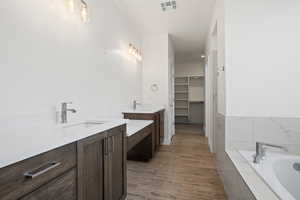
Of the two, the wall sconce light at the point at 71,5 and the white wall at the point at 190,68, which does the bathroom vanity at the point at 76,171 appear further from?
the white wall at the point at 190,68

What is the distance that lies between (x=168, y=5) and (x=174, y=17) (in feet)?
1.51

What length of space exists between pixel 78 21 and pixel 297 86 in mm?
2520

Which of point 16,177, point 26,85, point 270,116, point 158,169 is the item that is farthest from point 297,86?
point 26,85

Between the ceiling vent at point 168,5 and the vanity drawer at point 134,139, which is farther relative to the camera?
the ceiling vent at point 168,5

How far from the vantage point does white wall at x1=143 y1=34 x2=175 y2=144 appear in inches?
153

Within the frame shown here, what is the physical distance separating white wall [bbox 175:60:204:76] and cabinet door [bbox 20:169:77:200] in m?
6.61

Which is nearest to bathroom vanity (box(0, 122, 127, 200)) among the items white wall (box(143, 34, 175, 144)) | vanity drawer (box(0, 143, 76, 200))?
vanity drawer (box(0, 143, 76, 200))

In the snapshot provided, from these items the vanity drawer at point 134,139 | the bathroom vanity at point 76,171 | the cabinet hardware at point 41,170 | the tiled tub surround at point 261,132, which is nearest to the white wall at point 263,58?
the tiled tub surround at point 261,132

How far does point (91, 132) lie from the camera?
1.12 meters

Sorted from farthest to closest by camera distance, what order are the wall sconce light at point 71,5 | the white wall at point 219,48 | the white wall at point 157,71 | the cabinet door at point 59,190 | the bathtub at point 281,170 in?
the white wall at point 157,71 < the white wall at point 219,48 < the wall sconce light at point 71,5 < the bathtub at point 281,170 < the cabinet door at point 59,190

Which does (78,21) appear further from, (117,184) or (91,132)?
(117,184)

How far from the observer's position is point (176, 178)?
2270 mm

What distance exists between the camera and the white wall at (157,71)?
12.8 ft

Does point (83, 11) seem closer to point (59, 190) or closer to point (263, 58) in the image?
point (59, 190)
